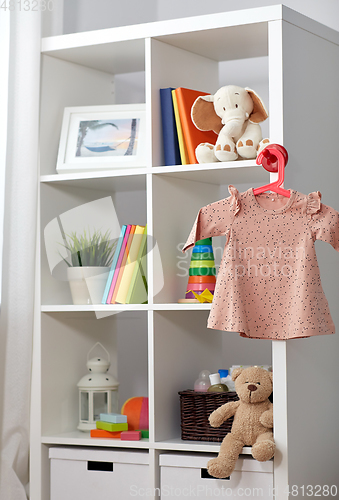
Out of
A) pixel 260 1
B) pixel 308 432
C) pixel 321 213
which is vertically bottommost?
pixel 308 432

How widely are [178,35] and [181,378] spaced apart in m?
0.97

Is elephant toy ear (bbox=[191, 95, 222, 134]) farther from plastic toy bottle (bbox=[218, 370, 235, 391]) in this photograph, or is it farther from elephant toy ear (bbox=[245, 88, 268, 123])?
plastic toy bottle (bbox=[218, 370, 235, 391])

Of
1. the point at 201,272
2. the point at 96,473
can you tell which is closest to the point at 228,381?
the point at 201,272

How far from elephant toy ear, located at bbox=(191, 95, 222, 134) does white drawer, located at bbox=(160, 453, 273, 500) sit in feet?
2.91

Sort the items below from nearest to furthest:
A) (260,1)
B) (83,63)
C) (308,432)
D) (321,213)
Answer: (321,213) → (308,432) → (83,63) → (260,1)

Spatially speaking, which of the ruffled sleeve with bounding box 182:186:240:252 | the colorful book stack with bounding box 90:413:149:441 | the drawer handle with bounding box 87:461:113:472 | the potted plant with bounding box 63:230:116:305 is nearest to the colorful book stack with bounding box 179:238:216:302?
the ruffled sleeve with bounding box 182:186:240:252

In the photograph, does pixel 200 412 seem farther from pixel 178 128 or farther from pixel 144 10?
pixel 144 10

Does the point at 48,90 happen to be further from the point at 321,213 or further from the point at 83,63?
the point at 321,213

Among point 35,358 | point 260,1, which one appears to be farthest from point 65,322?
point 260,1

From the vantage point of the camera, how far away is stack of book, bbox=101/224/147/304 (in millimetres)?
1741

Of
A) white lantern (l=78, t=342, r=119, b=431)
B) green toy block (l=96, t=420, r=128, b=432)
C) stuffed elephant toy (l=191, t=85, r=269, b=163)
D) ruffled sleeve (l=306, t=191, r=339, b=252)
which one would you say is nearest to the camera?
ruffled sleeve (l=306, t=191, r=339, b=252)

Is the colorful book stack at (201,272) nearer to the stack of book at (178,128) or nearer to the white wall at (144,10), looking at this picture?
the stack of book at (178,128)

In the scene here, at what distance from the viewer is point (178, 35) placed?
1.69 meters

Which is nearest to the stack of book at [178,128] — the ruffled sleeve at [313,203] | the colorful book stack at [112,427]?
the ruffled sleeve at [313,203]
